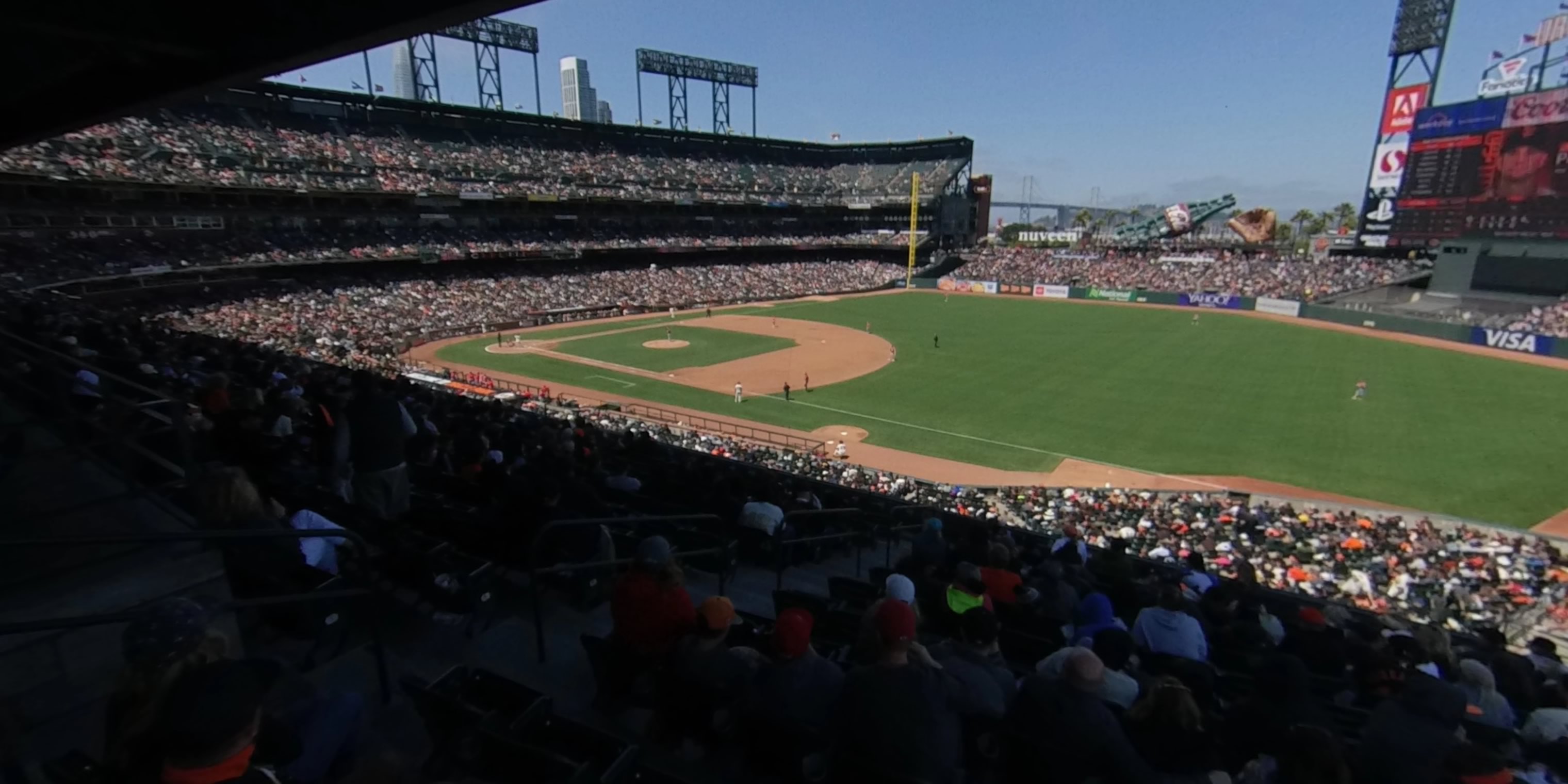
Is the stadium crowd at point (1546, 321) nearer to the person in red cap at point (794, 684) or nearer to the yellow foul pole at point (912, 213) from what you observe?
the yellow foul pole at point (912, 213)

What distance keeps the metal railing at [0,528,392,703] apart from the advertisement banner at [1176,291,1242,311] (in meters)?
68.8

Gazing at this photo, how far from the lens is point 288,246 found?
1887 inches

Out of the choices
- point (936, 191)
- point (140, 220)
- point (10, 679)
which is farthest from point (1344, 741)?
point (936, 191)

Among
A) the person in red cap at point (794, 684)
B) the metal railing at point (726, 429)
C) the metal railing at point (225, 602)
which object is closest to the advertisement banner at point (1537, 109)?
the metal railing at point (726, 429)

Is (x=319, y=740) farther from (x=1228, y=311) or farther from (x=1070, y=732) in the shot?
(x=1228, y=311)

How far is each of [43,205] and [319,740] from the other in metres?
48.8

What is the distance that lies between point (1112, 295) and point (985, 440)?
48.6 meters

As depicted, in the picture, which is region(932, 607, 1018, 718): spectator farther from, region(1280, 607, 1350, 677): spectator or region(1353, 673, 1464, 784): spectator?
region(1280, 607, 1350, 677): spectator

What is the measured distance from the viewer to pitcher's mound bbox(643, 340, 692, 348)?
44500 millimetres

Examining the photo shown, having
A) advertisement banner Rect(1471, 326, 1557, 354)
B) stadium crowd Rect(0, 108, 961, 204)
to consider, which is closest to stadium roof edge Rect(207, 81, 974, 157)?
stadium crowd Rect(0, 108, 961, 204)

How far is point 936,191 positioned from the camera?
90.8 metres

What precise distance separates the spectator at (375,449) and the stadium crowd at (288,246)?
37.3 m

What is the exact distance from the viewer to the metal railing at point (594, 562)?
4828 millimetres

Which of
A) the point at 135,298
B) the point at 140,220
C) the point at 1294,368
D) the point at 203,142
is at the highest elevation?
the point at 203,142
